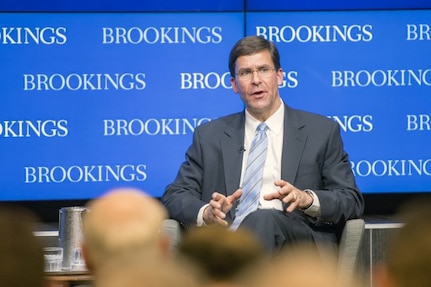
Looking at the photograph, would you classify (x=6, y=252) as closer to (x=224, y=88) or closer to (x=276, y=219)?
(x=276, y=219)

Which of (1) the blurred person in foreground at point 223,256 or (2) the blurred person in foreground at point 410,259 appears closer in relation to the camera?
(2) the blurred person in foreground at point 410,259

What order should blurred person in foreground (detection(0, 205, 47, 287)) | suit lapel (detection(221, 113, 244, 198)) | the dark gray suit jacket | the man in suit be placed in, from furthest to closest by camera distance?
suit lapel (detection(221, 113, 244, 198))
the dark gray suit jacket
the man in suit
blurred person in foreground (detection(0, 205, 47, 287))

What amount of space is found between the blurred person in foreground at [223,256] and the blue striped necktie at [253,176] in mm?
2978

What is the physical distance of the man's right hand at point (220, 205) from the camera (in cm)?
468

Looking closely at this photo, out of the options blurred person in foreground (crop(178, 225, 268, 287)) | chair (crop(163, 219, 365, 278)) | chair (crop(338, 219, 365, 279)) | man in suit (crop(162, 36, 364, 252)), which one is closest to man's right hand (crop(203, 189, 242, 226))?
man in suit (crop(162, 36, 364, 252))

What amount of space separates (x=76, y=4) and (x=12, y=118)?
0.75m

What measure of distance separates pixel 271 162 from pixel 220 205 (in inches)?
24.2

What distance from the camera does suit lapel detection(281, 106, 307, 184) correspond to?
5105mm

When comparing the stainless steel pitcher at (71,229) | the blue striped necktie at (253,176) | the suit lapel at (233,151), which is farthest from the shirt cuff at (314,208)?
the stainless steel pitcher at (71,229)

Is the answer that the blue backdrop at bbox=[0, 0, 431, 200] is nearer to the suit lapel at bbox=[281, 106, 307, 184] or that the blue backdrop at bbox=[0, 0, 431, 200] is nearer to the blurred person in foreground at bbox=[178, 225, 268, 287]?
the suit lapel at bbox=[281, 106, 307, 184]

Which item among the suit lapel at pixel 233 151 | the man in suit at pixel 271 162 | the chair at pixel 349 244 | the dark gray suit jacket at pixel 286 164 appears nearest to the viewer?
the chair at pixel 349 244

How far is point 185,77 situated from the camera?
20.8 feet

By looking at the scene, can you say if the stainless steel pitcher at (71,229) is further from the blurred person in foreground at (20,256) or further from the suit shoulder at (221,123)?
the blurred person in foreground at (20,256)

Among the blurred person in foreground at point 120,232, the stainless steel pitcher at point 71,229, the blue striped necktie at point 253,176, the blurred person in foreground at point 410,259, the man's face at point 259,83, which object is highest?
the man's face at point 259,83
